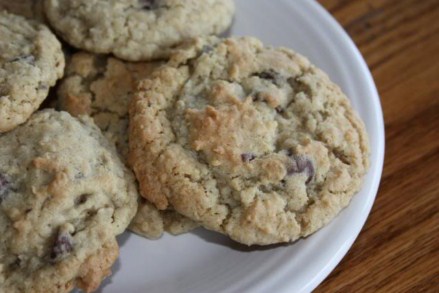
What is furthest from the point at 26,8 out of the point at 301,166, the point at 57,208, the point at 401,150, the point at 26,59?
the point at 401,150

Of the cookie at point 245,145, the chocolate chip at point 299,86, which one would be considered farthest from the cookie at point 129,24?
the chocolate chip at point 299,86

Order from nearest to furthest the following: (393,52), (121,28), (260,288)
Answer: (260,288) → (121,28) → (393,52)

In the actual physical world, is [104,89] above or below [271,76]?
below

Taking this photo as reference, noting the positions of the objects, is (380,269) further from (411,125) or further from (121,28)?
(121,28)

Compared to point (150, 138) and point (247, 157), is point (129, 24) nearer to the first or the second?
point (150, 138)

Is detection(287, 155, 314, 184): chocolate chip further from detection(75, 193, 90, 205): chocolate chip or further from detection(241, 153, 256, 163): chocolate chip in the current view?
detection(75, 193, 90, 205): chocolate chip

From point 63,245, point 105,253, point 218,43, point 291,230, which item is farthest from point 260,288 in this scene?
point 218,43

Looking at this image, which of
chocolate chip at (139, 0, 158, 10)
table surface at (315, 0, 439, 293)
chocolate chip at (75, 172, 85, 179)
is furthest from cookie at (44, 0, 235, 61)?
table surface at (315, 0, 439, 293)
